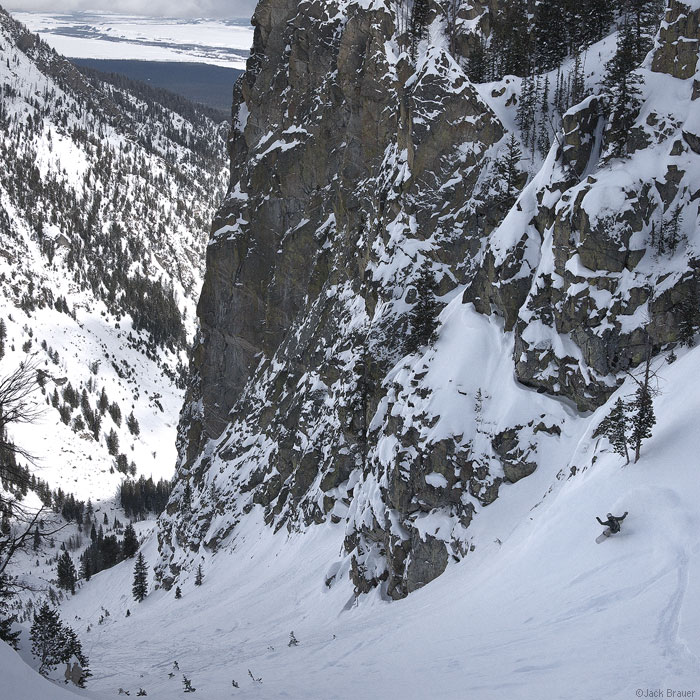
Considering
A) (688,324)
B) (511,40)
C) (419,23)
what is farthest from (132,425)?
(688,324)

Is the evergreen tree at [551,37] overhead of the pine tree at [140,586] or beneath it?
overhead

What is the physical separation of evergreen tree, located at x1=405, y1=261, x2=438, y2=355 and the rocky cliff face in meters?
0.84

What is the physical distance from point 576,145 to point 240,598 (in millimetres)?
34045

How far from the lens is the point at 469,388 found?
28500 millimetres

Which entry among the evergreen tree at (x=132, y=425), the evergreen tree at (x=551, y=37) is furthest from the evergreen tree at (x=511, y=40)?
the evergreen tree at (x=132, y=425)

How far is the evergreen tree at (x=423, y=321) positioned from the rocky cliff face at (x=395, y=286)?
84 centimetres


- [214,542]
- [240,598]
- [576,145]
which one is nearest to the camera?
[576,145]

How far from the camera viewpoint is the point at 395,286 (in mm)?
38125

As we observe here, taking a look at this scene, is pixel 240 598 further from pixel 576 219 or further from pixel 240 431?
pixel 576 219

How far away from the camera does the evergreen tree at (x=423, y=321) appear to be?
32.6m

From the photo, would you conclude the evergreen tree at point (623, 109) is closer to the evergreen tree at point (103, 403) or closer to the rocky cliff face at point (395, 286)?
the rocky cliff face at point (395, 286)

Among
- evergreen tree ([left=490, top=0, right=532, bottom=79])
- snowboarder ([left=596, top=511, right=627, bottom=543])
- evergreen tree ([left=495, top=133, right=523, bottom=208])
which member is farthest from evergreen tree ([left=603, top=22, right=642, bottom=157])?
evergreen tree ([left=490, top=0, right=532, bottom=79])

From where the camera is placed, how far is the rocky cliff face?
2503 centimetres

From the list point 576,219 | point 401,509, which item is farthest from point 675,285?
point 401,509
